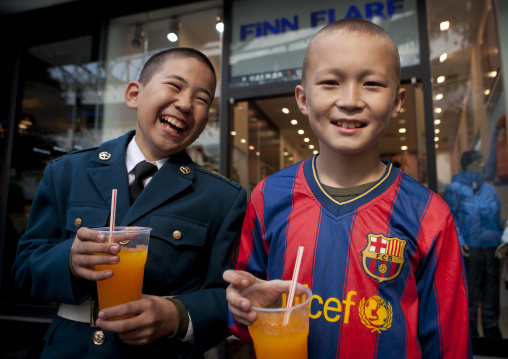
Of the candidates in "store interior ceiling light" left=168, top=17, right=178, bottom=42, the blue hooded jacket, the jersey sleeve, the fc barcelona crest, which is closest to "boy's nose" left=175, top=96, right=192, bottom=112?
the fc barcelona crest

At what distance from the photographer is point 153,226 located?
4.25ft

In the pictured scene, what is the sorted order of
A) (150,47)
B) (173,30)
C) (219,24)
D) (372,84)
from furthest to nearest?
(150,47) < (173,30) < (219,24) < (372,84)

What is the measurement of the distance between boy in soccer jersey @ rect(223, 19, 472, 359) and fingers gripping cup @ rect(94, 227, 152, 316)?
0.98ft

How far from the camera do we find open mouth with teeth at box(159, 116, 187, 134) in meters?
1.42

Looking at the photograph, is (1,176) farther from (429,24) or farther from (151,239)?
(429,24)

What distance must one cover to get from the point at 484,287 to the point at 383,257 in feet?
11.2

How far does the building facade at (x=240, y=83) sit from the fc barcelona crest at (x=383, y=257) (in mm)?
2471

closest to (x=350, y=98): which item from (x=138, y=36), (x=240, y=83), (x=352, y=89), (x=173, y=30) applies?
(x=352, y=89)

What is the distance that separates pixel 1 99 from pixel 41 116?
0.71m

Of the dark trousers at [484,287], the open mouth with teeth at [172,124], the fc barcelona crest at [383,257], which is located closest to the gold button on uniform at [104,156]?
the open mouth with teeth at [172,124]

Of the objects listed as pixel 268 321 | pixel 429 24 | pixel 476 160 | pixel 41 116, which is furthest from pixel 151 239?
pixel 41 116

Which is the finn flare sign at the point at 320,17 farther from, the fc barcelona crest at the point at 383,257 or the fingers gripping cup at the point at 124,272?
the fingers gripping cup at the point at 124,272

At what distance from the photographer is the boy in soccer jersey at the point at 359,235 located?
41.3 inches

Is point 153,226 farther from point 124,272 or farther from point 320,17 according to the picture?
point 320,17
